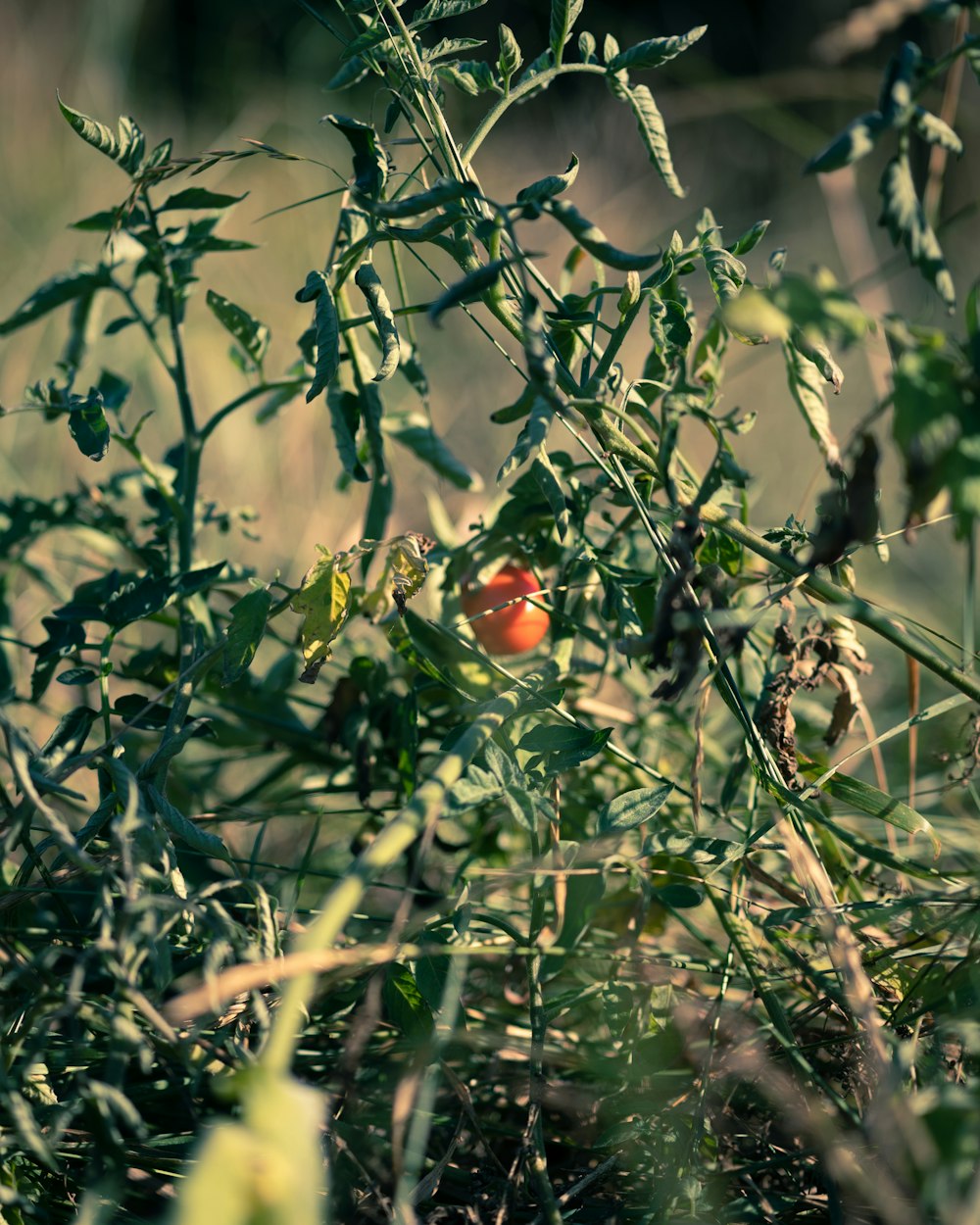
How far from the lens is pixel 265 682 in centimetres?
92

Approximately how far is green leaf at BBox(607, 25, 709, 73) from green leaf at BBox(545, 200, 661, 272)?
14 cm

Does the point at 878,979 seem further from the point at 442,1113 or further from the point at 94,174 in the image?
the point at 94,174

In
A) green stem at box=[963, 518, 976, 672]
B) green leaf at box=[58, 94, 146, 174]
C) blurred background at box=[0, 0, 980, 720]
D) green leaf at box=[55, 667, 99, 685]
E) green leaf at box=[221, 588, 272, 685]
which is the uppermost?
blurred background at box=[0, 0, 980, 720]

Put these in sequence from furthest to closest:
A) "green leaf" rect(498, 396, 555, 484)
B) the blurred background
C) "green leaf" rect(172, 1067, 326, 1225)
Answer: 1. the blurred background
2. "green leaf" rect(498, 396, 555, 484)
3. "green leaf" rect(172, 1067, 326, 1225)

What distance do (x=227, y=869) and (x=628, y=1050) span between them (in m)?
0.40

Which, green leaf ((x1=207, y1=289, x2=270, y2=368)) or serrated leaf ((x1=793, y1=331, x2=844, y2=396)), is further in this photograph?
green leaf ((x1=207, y1=289, x2=270, y2=368))

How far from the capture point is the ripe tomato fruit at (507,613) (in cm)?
88

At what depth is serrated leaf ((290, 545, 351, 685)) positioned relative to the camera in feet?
2.30

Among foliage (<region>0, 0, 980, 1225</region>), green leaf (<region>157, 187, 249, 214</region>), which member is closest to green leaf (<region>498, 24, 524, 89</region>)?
foliage (<region>0, 0, 980, 1225</region>)

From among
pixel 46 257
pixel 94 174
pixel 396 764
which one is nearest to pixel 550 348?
pixel 396 764

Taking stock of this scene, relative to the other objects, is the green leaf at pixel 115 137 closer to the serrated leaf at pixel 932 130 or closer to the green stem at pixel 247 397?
the green stem at pixel 247 397

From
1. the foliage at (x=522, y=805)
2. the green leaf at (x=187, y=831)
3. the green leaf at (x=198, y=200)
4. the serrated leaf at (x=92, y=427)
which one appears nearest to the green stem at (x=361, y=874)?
the foliage at (x=522, y=805)

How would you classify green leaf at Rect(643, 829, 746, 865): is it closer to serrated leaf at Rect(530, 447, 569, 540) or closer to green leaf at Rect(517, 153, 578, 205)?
serrated leaf at Rect(530, 447, 569, 540)

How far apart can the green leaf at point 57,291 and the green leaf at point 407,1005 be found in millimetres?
560
